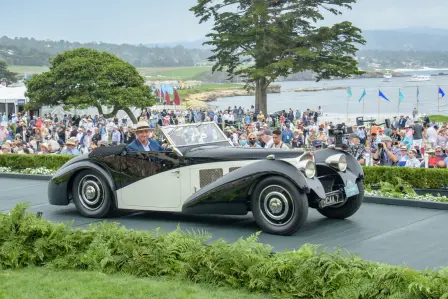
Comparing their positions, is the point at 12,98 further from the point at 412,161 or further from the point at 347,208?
the point at 347,208

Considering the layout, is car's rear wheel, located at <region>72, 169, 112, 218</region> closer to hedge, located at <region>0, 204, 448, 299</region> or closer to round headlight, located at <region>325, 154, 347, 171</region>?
hedge, located at <region>0, 204, 448, 299</region>

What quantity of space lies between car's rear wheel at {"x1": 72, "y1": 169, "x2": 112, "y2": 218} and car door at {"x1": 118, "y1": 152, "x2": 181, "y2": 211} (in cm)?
32

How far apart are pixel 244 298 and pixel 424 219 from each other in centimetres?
492

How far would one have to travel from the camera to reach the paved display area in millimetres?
8367

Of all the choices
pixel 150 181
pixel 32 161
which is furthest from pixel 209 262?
pixel 32 161

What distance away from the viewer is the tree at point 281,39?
2125 inches

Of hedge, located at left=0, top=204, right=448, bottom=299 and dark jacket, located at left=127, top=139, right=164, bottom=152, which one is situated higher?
dark jacket, located at left=127, top=139, right=164, bottom=152

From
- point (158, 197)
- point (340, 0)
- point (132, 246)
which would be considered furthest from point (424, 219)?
point (340, 0)

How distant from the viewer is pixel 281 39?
2170 inches

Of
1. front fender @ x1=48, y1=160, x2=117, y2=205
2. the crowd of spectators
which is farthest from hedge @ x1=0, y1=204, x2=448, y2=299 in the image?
the crowd of spectators

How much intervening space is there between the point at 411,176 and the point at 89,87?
141ft

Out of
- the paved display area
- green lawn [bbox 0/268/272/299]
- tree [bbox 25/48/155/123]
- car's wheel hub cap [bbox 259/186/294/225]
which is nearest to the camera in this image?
green lawn [bbox 0/268/272/299]

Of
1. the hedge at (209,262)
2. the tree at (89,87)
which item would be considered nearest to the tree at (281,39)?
the tree at (89,87)

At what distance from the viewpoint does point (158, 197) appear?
35.0ft
